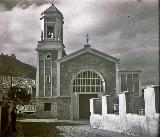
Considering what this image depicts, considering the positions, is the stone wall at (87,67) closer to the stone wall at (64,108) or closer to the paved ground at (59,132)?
the stone wall at (64,108)

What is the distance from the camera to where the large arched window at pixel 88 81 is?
1031 inches

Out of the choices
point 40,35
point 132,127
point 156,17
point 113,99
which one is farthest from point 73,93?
point 156,17

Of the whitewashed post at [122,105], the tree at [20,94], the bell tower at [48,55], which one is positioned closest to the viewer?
the whitewashed post at [122,105]

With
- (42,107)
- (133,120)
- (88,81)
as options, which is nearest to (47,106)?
(42,107)

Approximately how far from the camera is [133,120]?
1261 cm

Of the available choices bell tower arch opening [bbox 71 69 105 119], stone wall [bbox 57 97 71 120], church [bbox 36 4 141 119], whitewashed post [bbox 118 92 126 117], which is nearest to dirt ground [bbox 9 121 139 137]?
whitewashed post [bbox 118 92 126 117]

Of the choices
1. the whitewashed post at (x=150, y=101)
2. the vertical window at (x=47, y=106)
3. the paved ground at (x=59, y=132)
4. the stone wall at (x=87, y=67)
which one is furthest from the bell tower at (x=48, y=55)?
the whitewashed post at (x=150, y=101)

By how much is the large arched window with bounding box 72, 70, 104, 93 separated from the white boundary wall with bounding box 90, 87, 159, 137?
327 inches

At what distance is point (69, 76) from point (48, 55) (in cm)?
283

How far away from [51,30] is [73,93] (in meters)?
6.12

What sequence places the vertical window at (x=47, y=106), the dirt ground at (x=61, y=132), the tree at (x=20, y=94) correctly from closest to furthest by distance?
1. the dirt ground at (x=61, y=132)
2. the vertical window at (x=47, y=106)
3. the tree at (x=20, y=94)

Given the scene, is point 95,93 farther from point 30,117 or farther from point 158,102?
point 158,102

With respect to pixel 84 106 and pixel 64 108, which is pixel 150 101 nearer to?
pixel 64 108

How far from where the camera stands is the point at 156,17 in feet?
27.5
